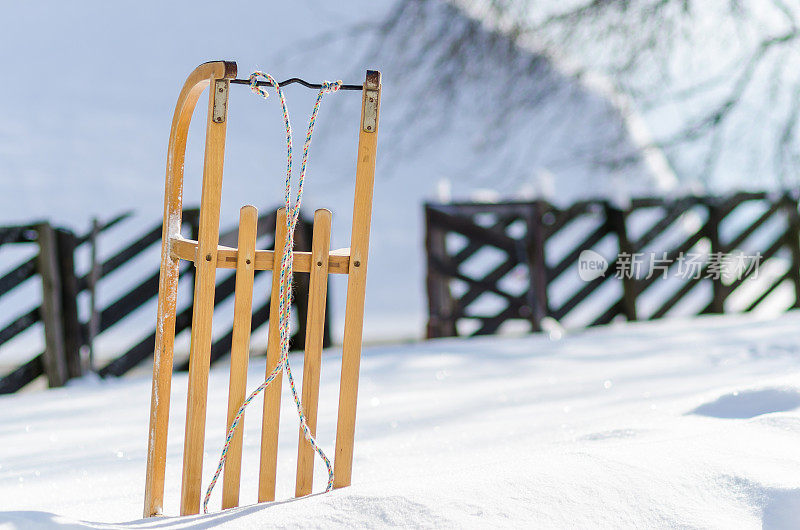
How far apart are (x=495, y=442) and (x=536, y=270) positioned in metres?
3.45

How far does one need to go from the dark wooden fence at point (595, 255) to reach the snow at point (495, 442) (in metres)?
1.01

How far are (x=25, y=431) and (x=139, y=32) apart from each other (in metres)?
26.7

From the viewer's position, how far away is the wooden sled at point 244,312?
151cm

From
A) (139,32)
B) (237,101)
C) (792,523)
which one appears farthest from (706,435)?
(139,32)

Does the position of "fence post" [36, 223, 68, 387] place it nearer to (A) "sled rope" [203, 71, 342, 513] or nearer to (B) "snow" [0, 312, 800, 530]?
(B) "snow" [0, 312, 800, 530]

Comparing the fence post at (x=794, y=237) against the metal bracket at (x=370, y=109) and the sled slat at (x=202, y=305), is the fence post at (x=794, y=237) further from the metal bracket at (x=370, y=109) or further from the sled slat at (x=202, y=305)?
the sled slat at (x=202, y=305)

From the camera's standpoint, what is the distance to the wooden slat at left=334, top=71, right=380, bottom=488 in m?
1.56

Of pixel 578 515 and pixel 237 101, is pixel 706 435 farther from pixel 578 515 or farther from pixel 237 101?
pixel 237 101

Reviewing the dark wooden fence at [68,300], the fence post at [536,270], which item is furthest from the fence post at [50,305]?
the fence post at [536,270]

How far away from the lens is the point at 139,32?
26.0m

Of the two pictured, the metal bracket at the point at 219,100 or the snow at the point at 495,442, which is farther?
the metal bracket at the point at 219,100

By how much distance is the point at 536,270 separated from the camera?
18.6 ft

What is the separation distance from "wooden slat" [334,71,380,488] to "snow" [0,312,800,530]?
0.15 m

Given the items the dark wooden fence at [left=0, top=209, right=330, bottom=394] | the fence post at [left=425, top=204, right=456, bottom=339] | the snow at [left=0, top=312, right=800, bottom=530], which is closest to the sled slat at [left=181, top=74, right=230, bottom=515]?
the snow at [left=0, top=312, right=800, bottom=530]
